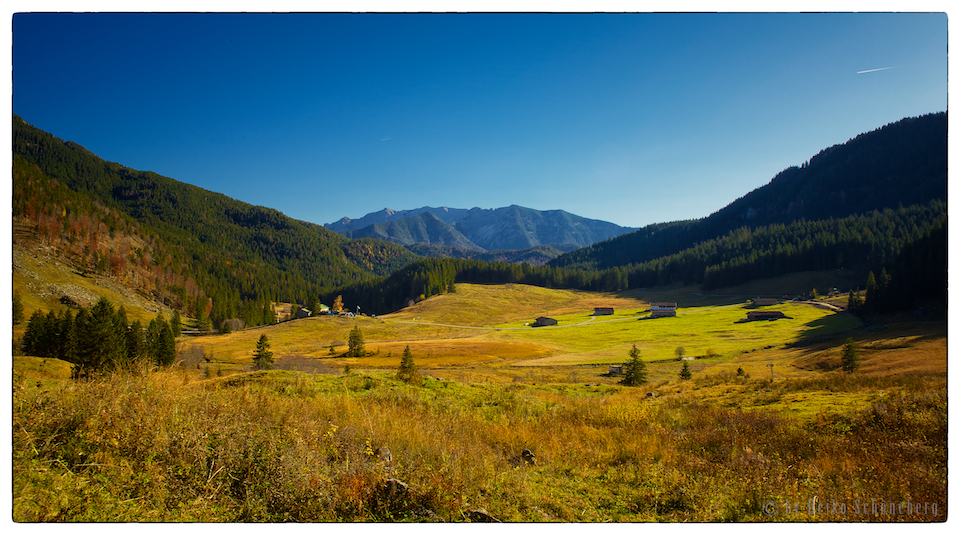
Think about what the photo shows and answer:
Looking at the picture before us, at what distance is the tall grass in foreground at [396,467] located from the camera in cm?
388

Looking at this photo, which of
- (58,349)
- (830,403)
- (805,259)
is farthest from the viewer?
(805,259)

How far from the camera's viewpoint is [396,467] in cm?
466

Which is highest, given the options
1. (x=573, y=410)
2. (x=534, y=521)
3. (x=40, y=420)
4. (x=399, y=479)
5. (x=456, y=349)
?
(x=40, y=420)

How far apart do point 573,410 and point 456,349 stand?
163ft

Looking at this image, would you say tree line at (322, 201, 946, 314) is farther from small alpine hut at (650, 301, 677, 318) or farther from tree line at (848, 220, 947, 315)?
tree line at (848, 220, 947, 315)

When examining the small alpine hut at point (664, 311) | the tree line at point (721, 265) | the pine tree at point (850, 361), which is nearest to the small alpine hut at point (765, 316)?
the small alpine hut at point (664, 311)

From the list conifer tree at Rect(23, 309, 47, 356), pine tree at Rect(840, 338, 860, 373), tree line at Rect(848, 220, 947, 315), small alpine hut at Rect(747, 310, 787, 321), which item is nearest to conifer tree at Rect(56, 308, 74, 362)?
conifer tree at Rect(23, 309, 47, 356)

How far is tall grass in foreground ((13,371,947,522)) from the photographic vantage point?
12.7ft

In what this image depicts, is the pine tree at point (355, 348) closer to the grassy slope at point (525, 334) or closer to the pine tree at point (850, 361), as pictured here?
the grassy slope at point (525, 334)

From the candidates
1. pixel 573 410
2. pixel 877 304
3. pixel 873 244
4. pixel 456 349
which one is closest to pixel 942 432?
pixel 573 410

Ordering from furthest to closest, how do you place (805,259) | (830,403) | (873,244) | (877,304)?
(805,259) → (873,244) → (877,304) → (830,403)

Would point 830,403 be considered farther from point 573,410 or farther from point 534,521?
point 534,521

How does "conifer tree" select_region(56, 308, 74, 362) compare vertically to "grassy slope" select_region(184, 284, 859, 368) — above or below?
above

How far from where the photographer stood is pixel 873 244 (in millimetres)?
116188
